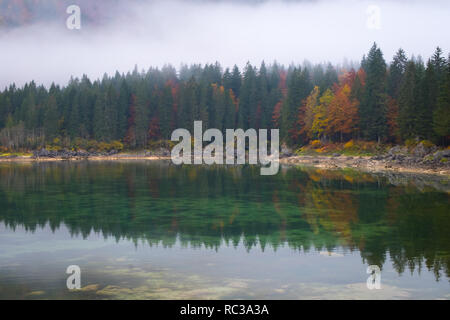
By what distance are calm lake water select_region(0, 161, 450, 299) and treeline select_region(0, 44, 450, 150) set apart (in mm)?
44115

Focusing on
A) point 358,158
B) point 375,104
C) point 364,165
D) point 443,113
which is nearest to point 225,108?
point 375,104

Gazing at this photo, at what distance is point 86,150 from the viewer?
103 meters

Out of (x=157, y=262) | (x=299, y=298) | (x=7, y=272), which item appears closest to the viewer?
(x=299, y=298)

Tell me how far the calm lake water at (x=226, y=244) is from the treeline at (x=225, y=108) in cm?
4412

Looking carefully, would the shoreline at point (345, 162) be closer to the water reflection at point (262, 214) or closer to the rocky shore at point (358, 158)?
the rocky shore at point (358, 158)

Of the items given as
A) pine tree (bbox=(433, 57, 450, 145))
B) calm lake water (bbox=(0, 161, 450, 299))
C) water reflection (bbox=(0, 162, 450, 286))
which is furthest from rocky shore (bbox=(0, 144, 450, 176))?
calm lake water (bbox=(0, 161, 450, 299))

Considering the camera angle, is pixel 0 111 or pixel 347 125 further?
pixel 0 111

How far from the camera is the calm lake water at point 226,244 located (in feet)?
40.8

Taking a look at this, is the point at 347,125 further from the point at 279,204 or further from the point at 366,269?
the point at 366,269

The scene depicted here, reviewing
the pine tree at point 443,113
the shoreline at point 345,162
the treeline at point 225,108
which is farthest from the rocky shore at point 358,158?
the treeline at point 225,108

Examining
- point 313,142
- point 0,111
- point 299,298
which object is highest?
point 0,111

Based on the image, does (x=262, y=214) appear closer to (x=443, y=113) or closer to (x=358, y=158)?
(x=443, y=113)

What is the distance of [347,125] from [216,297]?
68349 mm

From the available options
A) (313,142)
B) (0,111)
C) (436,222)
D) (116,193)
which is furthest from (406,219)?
(0,111)
